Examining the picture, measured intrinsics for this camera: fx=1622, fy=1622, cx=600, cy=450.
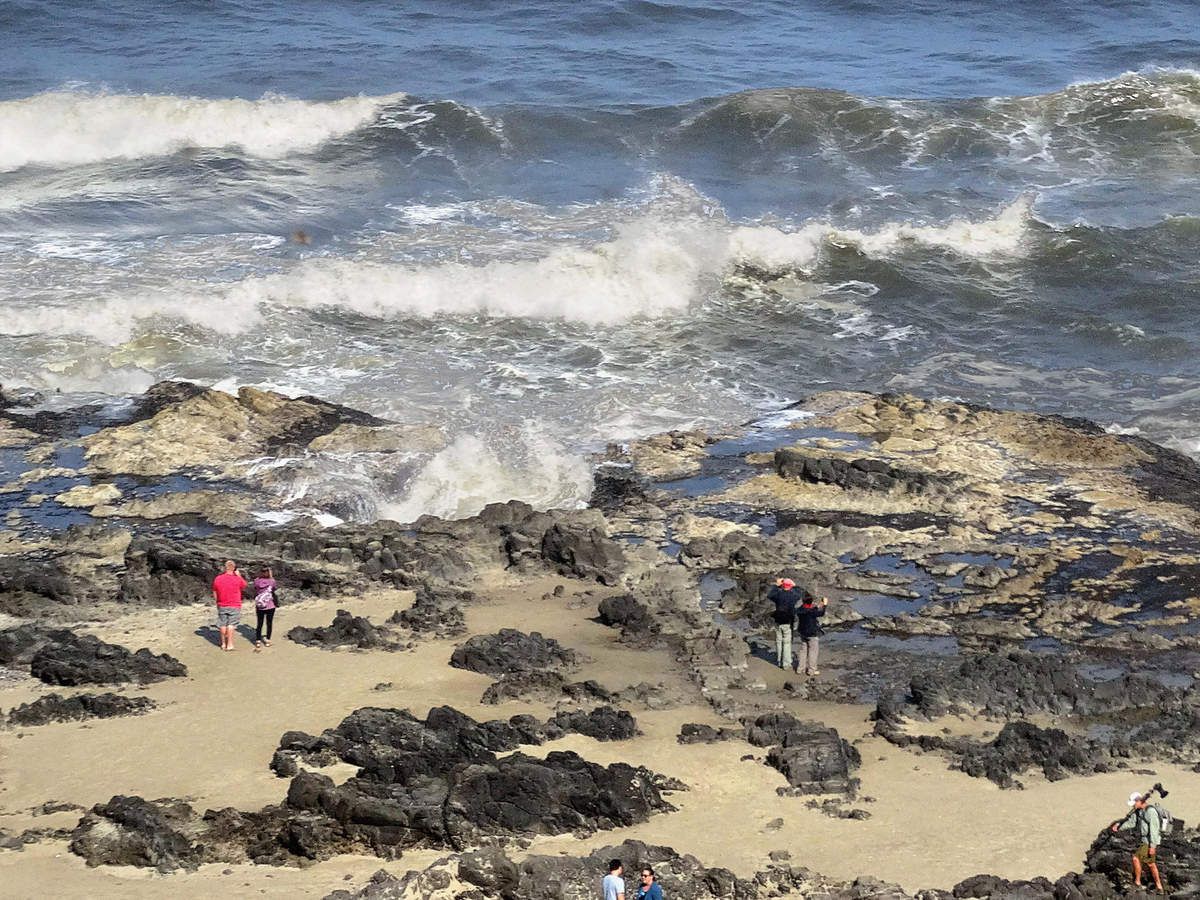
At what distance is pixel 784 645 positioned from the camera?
49.0 ft

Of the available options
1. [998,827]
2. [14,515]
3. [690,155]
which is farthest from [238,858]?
[690,155]

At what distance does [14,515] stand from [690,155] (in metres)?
21.2

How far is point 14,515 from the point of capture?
58.2ft

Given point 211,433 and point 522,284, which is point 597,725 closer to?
point 211,433

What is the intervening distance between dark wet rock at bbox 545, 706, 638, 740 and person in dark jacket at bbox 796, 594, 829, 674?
2264 millimetres

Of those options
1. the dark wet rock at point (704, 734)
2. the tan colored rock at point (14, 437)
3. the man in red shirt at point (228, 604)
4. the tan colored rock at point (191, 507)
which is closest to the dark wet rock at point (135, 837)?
the man in red shirt at point (228, 604)

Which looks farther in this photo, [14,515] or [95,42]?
[95,42]

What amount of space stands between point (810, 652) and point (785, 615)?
403 mm

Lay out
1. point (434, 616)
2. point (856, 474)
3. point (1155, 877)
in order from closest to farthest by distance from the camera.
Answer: point (1155, 877), point (434, 616), point (856, 474)

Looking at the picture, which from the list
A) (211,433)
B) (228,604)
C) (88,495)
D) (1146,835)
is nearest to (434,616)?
(228,604)

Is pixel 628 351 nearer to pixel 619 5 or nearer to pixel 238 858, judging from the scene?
pixel 238 858

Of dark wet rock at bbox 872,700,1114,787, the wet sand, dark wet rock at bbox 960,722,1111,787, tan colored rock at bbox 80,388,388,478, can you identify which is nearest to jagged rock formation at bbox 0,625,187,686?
the wet sand

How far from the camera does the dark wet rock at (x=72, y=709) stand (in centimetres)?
1295

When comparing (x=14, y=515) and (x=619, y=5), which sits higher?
(x=619, y=5)
